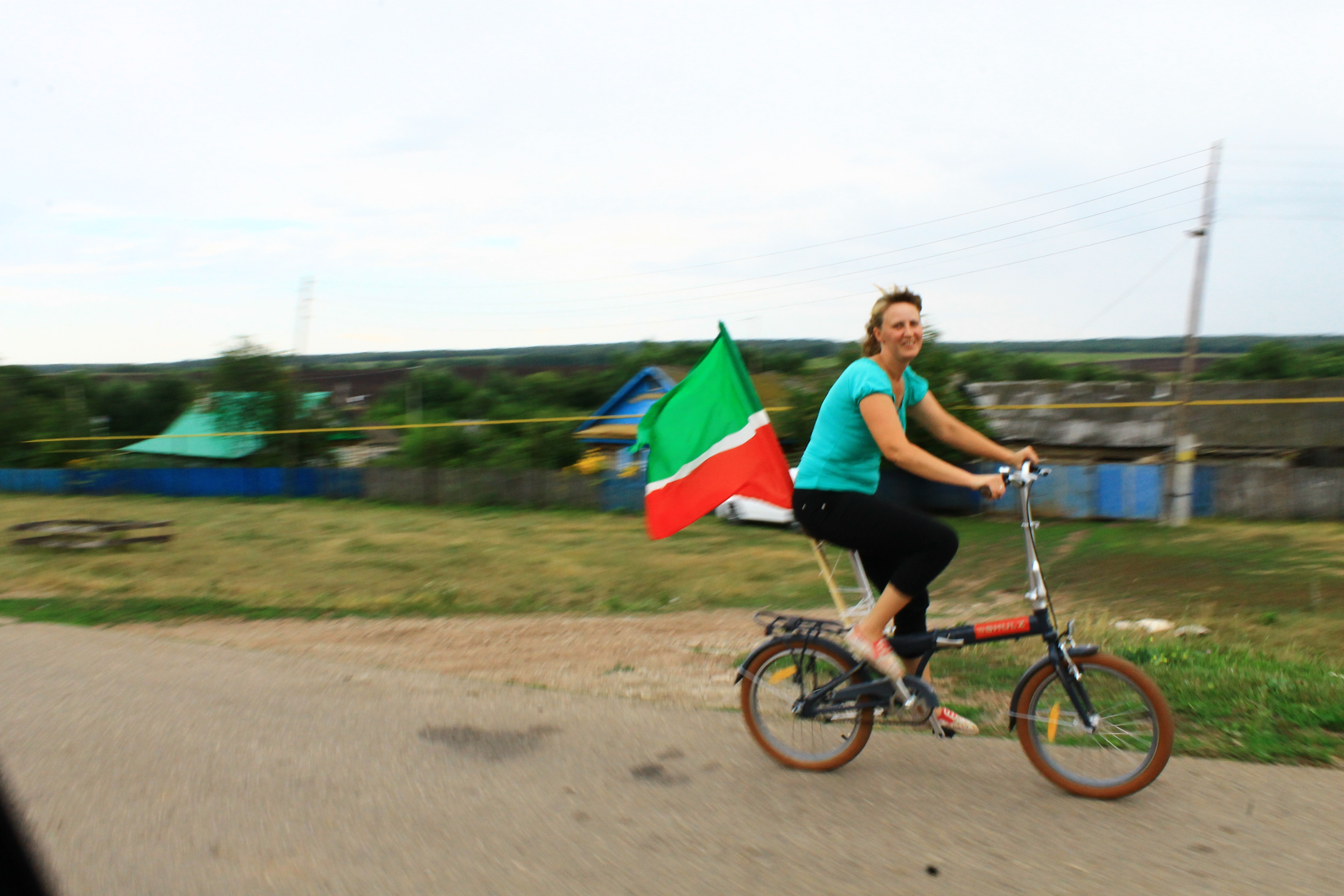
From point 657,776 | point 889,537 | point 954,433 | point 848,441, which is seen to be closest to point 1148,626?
point 954,433

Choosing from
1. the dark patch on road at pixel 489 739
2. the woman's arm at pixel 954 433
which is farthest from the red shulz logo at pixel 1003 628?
the dark patch on road at pixel 489 739

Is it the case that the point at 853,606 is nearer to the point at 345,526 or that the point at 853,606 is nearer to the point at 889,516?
the point at 889,516

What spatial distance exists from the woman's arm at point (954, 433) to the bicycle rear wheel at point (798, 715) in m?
1.05

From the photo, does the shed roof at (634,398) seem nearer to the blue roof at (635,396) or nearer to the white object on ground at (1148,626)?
the blue roof at (635,396)

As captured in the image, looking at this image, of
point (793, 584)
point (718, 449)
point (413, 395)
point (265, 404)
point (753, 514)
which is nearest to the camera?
point (718, 449)

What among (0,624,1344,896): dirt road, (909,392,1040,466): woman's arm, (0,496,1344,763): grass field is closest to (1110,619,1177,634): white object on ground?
(0,496,1344,763): grass field

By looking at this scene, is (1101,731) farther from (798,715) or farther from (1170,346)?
(1170,346)

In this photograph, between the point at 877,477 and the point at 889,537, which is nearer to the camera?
the point at 889,537

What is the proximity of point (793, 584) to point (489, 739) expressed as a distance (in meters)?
7.42

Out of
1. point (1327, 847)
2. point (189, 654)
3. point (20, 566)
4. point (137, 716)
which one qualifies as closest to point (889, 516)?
point (1327, 847)

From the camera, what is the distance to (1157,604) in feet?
31.5

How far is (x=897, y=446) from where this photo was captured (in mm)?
4062

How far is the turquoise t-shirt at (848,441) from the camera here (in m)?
4.26

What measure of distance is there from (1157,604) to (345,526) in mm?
15111
